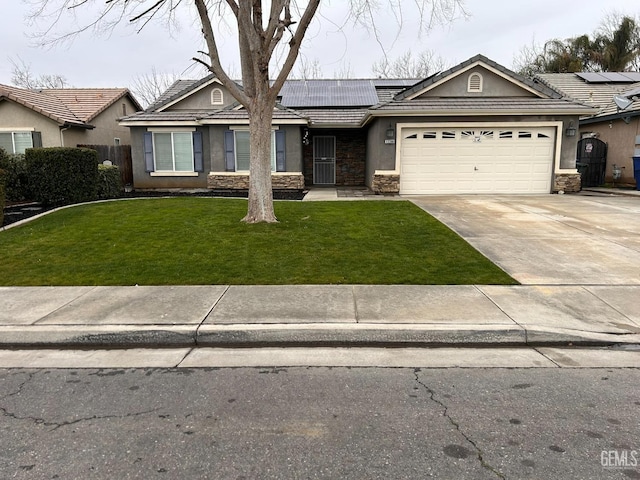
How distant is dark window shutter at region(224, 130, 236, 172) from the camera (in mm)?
17703

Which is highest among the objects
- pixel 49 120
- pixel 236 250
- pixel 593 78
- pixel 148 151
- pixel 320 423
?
pixel 593 78

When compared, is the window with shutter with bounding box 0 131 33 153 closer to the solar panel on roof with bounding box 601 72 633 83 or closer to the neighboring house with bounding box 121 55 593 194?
the neighboring house with bounding box 121 55 593 194

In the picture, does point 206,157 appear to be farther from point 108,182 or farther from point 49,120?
point 49,120

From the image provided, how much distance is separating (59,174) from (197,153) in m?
6.18

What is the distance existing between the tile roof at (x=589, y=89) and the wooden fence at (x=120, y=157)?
19.4 metres

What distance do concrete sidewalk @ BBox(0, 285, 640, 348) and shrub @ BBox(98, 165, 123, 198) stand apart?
975 centimetres

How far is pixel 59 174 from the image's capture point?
1288 cm

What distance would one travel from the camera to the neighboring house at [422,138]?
Result: 15656 millimetres

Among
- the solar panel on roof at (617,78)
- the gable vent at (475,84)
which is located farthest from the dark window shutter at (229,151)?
the solar panel on roof at (617,78)

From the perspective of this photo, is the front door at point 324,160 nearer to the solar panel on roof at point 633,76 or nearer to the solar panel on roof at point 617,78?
the solar panel on roof at point 617,78

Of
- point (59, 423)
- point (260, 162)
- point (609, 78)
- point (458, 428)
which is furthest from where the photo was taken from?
point (609, 78)

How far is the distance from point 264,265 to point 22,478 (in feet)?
15.6

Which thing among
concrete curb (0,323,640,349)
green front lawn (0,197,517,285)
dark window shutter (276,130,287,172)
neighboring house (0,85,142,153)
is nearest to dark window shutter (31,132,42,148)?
neighboring house (0,85,142,153)

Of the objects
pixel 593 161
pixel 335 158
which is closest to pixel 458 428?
pixel 335 158
